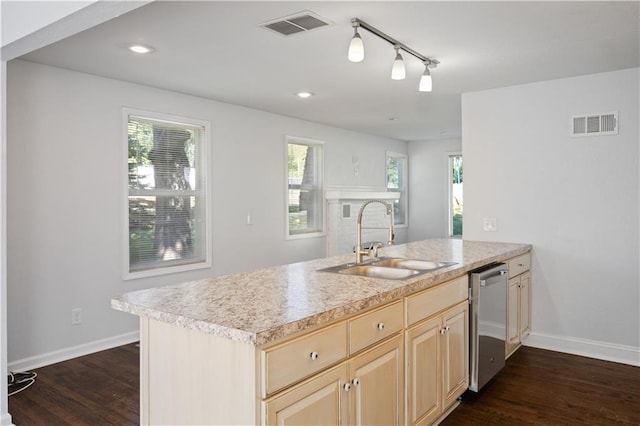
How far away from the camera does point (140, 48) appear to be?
309 cm

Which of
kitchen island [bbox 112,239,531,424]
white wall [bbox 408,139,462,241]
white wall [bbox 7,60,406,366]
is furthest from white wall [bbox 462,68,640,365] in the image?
white wall [bbox 408,139,462,241]

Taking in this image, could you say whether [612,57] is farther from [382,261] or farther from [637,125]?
[382,261]

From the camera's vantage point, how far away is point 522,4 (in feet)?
7.90

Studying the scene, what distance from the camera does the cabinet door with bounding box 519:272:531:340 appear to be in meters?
3.80

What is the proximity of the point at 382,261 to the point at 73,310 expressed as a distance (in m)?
2.50

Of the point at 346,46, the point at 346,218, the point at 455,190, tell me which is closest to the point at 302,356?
the point at 346,46

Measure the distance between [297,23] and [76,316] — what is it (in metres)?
2.82

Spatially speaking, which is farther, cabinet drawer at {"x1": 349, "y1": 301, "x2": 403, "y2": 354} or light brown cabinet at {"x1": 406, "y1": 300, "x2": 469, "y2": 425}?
light brown cabinet at {"x1": 406, "y1": 300, "x2": 469, "y2": 425}

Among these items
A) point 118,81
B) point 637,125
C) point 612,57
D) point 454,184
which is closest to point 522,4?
point 612,57

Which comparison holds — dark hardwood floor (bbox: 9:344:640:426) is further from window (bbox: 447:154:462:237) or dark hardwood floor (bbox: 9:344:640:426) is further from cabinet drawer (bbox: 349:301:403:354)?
window (bbox: 447:154:462:237)

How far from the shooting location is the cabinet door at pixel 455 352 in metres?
2.53

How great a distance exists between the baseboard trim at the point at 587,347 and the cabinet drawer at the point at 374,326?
2463 mm

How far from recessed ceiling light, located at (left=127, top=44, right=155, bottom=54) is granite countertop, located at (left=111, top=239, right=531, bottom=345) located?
1.72 m

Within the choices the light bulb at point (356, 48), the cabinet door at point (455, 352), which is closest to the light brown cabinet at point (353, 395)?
the cabinet door at point (455, 352)
